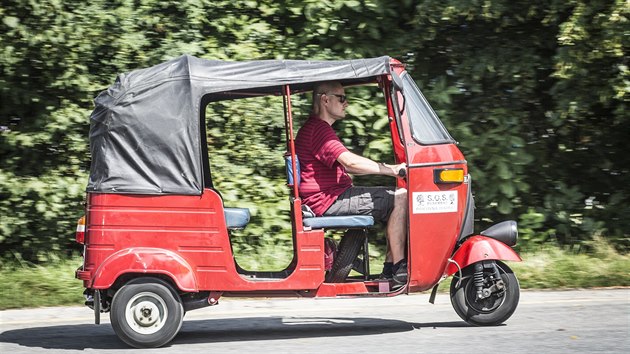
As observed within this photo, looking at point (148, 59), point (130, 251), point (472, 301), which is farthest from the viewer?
point (148, 59)

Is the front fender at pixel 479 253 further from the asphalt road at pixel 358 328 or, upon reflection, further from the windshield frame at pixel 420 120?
the windshield frame at pixel 420 120

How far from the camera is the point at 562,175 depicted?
11062 mm

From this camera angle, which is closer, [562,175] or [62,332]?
[62,332]

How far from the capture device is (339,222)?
681 centimetres

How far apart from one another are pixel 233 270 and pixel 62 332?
4.97 feet

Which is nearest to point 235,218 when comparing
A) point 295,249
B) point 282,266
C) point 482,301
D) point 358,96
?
point 295,249

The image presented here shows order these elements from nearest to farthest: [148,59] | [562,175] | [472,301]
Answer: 1. [472,301]
2. [148,59]
3. [562,175]

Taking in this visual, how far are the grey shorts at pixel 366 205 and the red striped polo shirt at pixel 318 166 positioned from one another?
0.06 m

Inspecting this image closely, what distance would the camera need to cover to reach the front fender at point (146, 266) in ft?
21.0

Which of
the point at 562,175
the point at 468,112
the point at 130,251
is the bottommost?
the point at 562,175

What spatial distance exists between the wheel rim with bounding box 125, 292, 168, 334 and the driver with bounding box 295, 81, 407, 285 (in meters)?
1.27

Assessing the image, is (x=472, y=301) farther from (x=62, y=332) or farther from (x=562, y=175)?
(x=562, y=175)

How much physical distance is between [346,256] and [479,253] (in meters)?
0.95

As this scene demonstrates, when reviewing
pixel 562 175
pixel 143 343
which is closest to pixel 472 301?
pixel 143 343
